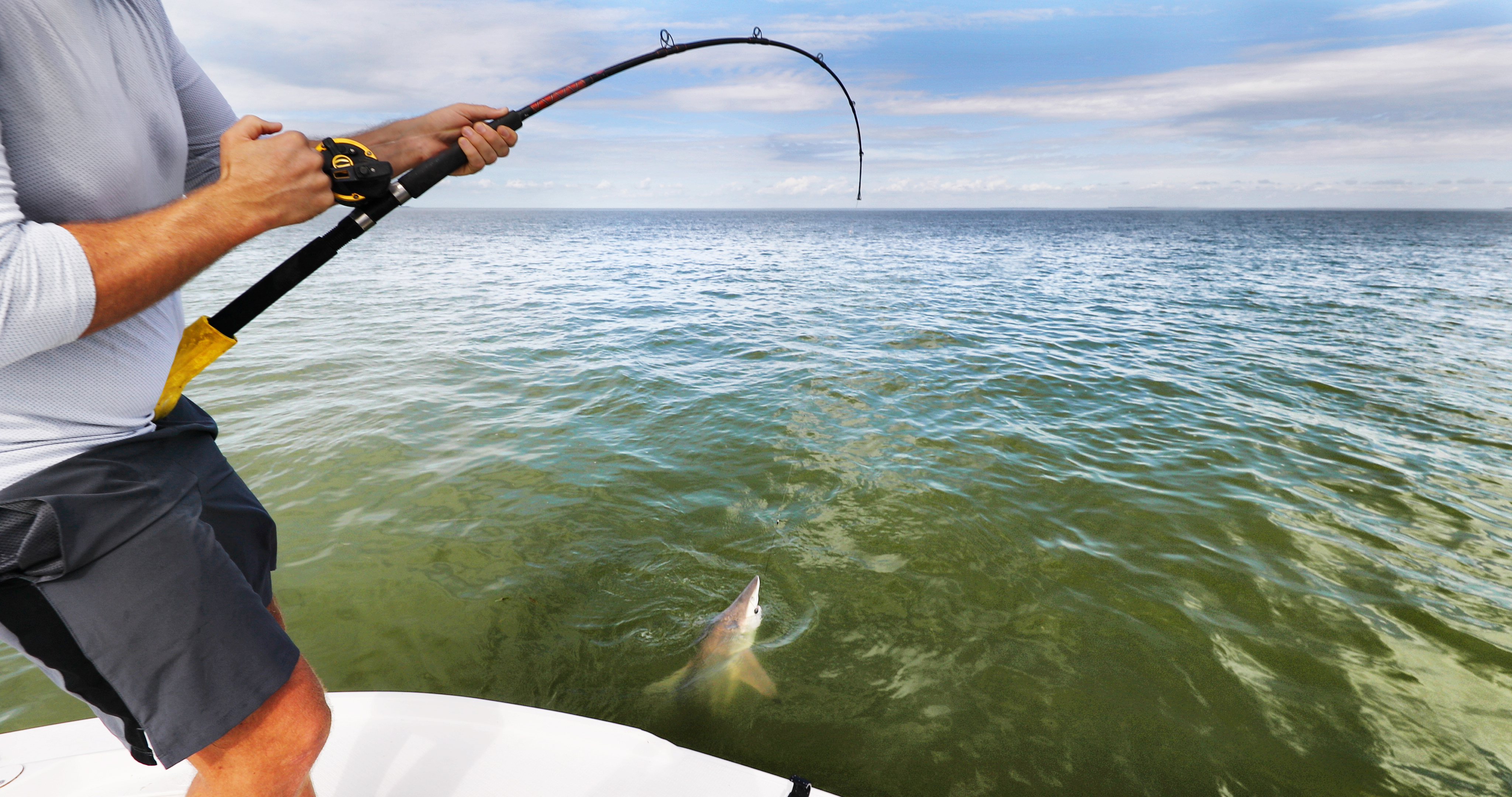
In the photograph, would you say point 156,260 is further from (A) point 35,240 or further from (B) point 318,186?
(B) point 318,186

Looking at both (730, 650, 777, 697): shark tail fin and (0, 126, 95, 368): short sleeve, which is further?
(730, 650, 777, 697): shark tail fin

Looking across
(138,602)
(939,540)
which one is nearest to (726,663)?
(939,540)

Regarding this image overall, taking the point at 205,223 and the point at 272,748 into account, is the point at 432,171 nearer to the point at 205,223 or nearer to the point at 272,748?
the point at 205,223

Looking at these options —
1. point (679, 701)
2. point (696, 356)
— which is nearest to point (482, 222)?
point (696, 356)

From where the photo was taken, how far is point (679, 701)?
3986 millimetres

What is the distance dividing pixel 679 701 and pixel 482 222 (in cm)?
12555

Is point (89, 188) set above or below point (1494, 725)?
above

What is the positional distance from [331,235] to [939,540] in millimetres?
5124

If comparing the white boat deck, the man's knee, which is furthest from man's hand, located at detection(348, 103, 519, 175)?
the white boat deck

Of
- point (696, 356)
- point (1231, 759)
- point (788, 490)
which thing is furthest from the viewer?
point (696, 356)

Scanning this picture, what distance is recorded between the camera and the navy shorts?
128 cm

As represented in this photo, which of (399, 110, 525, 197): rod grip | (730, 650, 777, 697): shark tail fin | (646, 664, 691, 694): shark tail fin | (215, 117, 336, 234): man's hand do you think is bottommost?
(646, 664, 691, 694): shark tail fin

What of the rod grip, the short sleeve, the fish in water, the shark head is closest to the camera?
the short sleeve

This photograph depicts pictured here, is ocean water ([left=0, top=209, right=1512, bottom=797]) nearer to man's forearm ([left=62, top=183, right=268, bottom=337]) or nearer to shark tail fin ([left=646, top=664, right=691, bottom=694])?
shark tail fin ([left=646, top=664, right=691, bottom=694])
